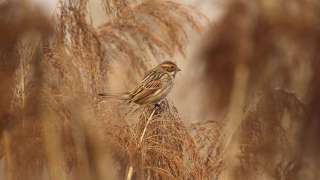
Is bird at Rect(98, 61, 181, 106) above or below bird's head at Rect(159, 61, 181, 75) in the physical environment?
below

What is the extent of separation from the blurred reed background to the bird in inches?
5.5

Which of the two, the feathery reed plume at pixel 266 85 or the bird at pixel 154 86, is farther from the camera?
the feathery reed plume at pixel 266 85

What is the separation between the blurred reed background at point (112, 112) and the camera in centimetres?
691

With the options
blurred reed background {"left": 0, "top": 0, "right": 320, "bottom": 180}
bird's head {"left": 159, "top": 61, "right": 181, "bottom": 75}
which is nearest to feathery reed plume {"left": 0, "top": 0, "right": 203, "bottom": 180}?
blurred reed background {"left": 0, "top": 0, "right": 320, "bottom": 180}

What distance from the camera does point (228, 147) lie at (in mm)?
8367

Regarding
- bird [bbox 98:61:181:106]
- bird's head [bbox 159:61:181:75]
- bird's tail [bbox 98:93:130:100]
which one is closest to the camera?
bird's tail [bbox 98:93:130:100]

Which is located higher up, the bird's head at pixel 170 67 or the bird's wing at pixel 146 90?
the bird's head at pixel 170 67

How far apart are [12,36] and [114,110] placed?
124 centimetres

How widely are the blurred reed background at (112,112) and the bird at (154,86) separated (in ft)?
0.46

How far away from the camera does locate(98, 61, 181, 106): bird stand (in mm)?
8121

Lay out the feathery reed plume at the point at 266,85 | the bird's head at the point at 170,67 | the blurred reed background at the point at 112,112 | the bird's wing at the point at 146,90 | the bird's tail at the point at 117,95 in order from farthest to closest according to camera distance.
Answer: the bird's head at the point at 170,67 < the feathery reed plume at the point at 266,85 < the bird's wing at the point at 146,90 < the bird's tail at the point at 117,95 < the blurred reed background at the point at 112,112

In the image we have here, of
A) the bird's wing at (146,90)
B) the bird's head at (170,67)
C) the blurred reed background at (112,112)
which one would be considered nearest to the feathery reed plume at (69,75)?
the blurred reed background at (112,112)

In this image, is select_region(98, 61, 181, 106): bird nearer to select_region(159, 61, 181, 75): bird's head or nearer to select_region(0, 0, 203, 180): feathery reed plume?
select_region(159, 61, 181, 75): bird's head

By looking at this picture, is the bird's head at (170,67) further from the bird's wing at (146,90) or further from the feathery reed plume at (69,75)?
the feathery reed plume at (69,75)
